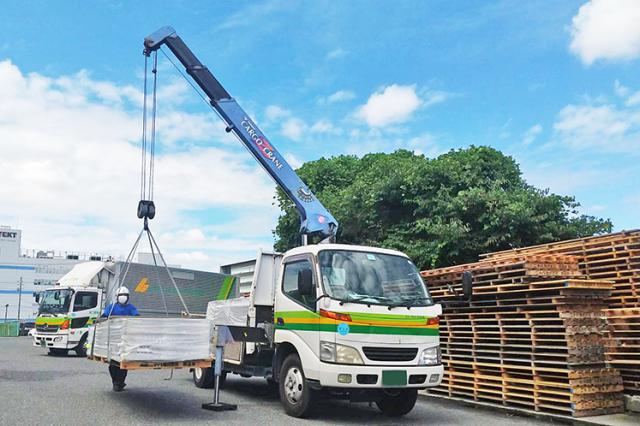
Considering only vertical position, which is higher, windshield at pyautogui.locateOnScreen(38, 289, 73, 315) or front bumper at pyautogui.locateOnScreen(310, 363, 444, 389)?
windshield at pyautogui.locateOnScreen(38, 289, 73, 315)

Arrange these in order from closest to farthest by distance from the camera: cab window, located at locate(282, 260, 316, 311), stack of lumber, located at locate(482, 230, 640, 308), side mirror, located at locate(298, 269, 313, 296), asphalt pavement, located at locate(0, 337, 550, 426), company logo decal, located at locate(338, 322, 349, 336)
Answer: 1. company logo decal, located at locate(338, 322, 349, 336)
2. asphalt pavement, located at locate(0, 337, 550, 426)
3. side mirror, located at locate(298, 269, 313, 296)
4. cab window, located at locate(282, 260, 316, 311)
5. stack of lumber, located at locate(482, 230, 640, 308)

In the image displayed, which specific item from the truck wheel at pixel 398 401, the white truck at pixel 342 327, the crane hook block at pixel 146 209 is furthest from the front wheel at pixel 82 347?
the truck wheel at pixel 398 401

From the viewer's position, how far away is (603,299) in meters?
9.65

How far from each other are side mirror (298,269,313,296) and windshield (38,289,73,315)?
13700mm

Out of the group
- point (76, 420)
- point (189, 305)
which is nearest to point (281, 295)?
point (76, 420)

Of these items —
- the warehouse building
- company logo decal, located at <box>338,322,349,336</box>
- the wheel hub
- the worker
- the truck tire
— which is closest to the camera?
company logo decal, located at <box>338,322,349,336</box>

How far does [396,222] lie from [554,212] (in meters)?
6.11

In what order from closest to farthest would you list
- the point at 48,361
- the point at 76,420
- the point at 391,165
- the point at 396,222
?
1. the point at 76,420
2. the point at 48,361
3. the point at 396,222
4. the point at 391,165

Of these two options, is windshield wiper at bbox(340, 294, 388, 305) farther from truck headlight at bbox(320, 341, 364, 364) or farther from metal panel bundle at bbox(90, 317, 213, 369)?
metal panel bundle at bbox(90, 317, 213, 369)

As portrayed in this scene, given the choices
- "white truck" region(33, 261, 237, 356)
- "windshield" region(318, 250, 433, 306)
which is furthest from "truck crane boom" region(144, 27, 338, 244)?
"windshield" region(318, 250, 433, 306)

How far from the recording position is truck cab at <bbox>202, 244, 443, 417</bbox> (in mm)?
8062

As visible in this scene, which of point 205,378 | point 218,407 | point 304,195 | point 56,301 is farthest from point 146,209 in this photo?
point 56,301

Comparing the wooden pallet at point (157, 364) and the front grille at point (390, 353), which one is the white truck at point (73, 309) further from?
the front grille at point (390, 353)

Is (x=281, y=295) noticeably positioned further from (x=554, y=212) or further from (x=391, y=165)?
(x=391, y=165)
